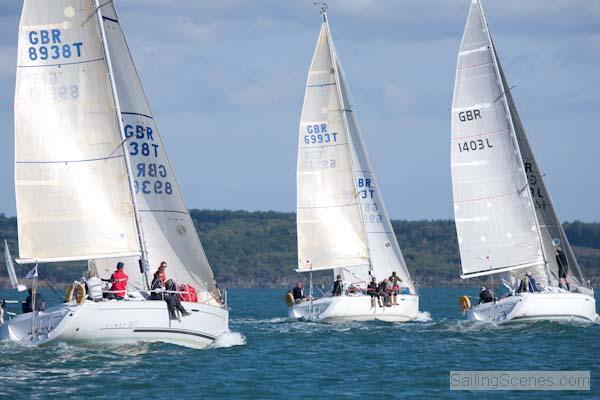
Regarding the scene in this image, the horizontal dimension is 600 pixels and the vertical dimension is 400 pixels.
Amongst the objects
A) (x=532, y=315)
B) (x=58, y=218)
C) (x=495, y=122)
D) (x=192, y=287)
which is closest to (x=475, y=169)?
(x=495, y=122)

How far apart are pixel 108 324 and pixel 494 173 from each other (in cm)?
1819

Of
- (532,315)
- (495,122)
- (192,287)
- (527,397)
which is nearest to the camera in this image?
(527,397)

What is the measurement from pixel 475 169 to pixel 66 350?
18342mm

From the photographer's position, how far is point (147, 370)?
27.2 metres

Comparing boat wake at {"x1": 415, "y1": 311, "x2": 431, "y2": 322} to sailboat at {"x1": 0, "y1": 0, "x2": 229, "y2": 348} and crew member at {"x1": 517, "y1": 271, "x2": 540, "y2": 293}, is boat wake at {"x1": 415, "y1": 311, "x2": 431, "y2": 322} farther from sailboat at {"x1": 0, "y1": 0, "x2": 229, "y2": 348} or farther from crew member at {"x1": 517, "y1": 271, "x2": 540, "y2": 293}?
sailboat at {"x1": 0, "y1": 0, "x2": 229, "y2": 348}

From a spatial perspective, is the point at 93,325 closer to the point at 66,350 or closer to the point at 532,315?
the point at 66,350

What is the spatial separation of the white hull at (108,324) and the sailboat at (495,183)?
14706 mm

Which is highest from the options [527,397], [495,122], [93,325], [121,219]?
[495,122]

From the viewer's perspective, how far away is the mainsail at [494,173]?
42344 millimetres

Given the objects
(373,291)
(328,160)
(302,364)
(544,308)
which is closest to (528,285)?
(544,308)

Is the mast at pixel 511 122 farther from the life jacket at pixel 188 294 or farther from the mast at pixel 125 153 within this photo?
the mast at pixel 125 153

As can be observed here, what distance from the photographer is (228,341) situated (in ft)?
111

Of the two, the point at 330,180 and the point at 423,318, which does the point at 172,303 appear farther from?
the point at 423,318

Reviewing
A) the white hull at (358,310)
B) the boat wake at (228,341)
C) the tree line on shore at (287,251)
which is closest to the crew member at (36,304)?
the boat wake at (228,341)
